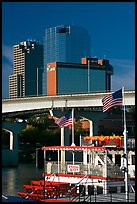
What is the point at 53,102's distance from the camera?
87062 mm

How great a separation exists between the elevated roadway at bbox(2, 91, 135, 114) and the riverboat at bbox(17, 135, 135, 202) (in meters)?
46.6

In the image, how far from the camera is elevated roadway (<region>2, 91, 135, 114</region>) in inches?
3253

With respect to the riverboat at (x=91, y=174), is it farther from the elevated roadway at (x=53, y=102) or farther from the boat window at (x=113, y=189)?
the elevated roadway at (x=53, y=102)

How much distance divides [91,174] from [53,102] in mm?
56460

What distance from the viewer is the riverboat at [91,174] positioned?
97.9ft

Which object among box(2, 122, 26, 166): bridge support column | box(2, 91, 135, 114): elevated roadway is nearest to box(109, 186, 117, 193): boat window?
box(2, 91, 135, 114): elevated roadway

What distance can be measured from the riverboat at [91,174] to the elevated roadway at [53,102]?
153 ft

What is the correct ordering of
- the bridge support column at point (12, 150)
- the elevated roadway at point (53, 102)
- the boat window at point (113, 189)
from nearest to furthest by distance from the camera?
the boat window at point (113, 189)
the elevated roadway at point (53, 102)
the bridge support column at point (12, 150)

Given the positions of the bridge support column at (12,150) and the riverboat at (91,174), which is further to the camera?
the bridge support column at (12,150)

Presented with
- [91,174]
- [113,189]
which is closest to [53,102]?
[91,174]

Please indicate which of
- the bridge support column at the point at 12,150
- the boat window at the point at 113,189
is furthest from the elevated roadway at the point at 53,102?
the boat window at the point at 113,189

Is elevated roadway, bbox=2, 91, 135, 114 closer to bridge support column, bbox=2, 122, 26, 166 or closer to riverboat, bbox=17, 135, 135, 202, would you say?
bridge support column, bbox=2, 122, 26, 166

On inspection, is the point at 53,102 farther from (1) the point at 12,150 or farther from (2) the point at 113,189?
(2) the point at 113,189

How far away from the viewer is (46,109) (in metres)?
90.5
